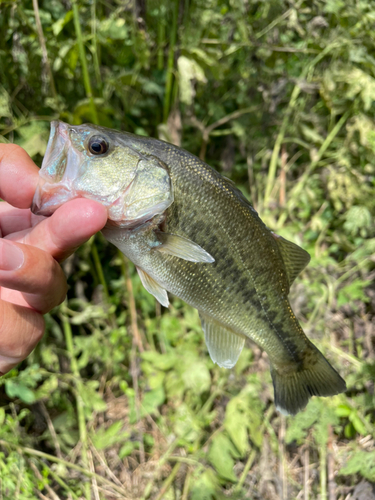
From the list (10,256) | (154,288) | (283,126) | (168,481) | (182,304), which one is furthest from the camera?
(283,126)

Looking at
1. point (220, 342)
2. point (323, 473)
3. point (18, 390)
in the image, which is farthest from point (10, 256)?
point (323, 473)

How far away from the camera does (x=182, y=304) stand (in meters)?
2.71

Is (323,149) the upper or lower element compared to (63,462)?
upper

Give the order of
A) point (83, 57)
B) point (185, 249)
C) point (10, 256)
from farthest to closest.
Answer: point (83, 57)
point (185, 249)
point (10, 256)

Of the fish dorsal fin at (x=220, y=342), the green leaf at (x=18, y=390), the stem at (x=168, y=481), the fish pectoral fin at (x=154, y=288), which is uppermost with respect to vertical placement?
the fish pectoral fin at (x=154, y=288)

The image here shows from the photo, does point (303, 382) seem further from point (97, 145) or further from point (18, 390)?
point (18, 390)

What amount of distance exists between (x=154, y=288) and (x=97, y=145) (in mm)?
507

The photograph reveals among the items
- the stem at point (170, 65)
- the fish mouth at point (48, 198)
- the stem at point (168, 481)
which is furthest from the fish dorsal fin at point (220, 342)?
the stem at point (170, 65)

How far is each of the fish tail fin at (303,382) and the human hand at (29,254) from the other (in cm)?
90

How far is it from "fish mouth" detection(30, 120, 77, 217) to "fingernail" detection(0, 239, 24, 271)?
5.5 inches

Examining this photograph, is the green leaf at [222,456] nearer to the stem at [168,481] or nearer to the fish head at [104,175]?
the stem at [168,481]

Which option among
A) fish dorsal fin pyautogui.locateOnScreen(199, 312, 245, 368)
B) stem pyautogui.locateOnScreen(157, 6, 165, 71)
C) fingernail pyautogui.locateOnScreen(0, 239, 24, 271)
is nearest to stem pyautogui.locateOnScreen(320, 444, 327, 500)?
fish dorsal fin pyautogui.locateOnScreen(199, 312, 245, 368)

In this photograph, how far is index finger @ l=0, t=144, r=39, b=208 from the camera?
1.07 meters

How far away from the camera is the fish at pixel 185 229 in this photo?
1014 millimetres
